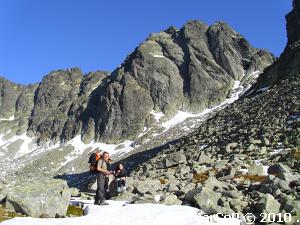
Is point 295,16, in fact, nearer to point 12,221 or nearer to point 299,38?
point 299,38

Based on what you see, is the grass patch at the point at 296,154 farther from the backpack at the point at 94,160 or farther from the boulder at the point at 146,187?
the backpack at the point at 94,160

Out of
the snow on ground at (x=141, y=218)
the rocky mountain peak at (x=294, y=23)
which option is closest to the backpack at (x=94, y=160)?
the snow on ground at (x=141, y=218)

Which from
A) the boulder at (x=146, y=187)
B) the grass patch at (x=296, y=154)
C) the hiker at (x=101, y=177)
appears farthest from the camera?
the grass patch at (x=296, y=154)

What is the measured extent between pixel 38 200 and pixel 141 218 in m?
4.34

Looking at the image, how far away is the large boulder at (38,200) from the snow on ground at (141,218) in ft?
3.10

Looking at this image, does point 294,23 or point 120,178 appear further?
point 294,23

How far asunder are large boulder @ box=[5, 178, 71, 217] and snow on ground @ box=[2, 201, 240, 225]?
3.10 feet

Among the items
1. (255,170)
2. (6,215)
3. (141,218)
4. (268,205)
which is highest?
(255,170)

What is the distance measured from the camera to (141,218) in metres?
16.5

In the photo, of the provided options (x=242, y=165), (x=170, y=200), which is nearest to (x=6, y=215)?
(x=170, y=200)

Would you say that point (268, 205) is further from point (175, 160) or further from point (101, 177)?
point (175, 160)

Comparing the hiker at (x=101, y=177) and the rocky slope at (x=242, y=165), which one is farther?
the hiker at (x=101, y=177)

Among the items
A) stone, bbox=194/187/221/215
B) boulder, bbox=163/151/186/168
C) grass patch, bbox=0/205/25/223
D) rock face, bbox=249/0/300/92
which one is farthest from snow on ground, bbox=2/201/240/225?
rock face, bbox=249/0/300/92

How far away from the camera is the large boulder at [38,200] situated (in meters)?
17.5
